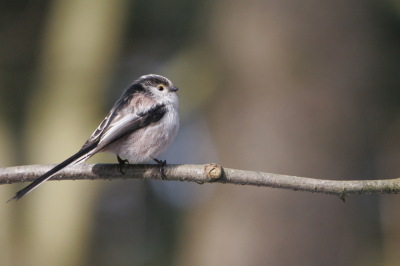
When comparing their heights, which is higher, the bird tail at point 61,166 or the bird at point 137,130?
the bird at point 137,130

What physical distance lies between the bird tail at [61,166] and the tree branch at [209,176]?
131mm

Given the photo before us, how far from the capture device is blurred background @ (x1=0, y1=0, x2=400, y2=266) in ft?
15.8

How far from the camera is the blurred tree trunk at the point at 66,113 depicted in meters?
5.65

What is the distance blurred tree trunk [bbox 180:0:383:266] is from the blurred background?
2 cm

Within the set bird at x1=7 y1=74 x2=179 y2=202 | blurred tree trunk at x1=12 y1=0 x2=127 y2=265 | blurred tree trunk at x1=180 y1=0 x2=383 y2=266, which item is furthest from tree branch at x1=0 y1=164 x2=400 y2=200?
blurred tree trunk at x1=12 y1=0 x2=127 y2=265

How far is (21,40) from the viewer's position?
7164mm

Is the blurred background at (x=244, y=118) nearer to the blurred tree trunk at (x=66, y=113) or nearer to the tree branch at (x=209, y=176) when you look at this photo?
the blurred tree trunk at (x=66, y=113)

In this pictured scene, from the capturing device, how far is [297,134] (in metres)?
4.97

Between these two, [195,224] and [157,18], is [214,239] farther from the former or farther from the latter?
[157,18]

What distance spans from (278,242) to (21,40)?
281 inches

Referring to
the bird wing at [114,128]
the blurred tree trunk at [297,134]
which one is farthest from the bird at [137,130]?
the blurred tree trunk at [297,134]

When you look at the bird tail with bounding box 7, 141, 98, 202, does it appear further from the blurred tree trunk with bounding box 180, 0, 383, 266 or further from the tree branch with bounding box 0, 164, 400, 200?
the blurred tree trunk with bounding box 180, 0, 383, 266

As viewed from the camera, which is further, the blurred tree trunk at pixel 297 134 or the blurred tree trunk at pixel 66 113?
the blurred tree trunk at pixel 66 113

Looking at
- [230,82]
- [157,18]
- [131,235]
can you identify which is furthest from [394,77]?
[131,235]
